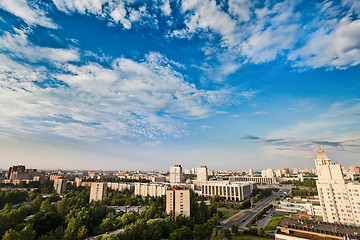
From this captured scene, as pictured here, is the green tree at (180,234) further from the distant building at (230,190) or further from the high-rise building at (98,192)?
the distant building at (230,190)

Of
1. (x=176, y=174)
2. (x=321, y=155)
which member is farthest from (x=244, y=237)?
(x=176, y=174)

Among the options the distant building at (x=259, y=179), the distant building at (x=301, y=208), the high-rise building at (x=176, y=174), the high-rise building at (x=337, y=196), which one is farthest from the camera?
the distant building at (x=259, y=179)

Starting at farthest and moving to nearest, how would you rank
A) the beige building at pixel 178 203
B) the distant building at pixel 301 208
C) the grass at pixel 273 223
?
the distant building at pixel 301 208, the beige building at pixel 178 203, the grass at pixel 273 223

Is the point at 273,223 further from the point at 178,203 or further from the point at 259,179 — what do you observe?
the point at 259,179

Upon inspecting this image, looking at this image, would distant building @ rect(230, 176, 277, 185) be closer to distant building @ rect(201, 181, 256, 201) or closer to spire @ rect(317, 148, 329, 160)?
distant building @ rect(201, 181, 256, 201)

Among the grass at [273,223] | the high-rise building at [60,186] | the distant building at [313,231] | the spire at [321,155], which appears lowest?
the grass at [273,223]

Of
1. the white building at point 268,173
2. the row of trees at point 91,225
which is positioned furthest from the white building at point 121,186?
the white building at point 268,173
